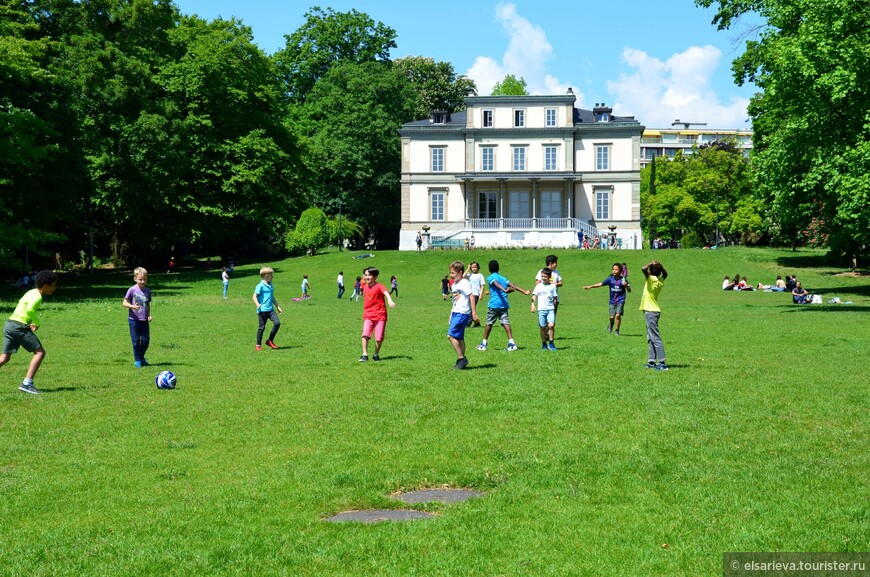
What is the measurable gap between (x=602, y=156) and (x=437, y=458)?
72.9m

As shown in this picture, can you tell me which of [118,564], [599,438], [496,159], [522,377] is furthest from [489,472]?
[496,159]

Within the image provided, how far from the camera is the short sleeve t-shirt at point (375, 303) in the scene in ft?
60.3

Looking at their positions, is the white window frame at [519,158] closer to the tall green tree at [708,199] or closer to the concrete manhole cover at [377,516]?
the tall green tree at [708,199]

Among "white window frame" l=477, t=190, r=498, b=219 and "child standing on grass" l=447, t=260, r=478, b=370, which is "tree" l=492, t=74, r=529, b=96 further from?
"child standing on grass" l=447, t=260, r=478, b=370

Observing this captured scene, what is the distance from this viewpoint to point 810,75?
3164 centimetres

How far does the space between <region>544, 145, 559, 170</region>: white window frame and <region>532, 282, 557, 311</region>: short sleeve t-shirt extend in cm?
6044

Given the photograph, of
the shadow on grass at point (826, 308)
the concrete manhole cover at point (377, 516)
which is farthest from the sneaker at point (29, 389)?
the shadow on grass at point (826, 308)

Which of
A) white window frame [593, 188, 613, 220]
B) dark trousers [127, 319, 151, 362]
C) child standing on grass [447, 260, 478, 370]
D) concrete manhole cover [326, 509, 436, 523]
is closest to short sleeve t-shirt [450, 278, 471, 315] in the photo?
child standing on grass [447, 260, 478, 370]

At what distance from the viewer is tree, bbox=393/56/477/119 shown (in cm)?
9881

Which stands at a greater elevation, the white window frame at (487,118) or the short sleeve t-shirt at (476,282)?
the white window frame at (487,118)

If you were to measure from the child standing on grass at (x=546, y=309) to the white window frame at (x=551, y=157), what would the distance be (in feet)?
199

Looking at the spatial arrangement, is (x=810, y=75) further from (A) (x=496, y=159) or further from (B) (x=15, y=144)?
(A) (x=496, y=159)

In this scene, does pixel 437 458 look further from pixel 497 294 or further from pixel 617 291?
pixel 617 291

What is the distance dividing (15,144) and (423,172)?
4483 cm
